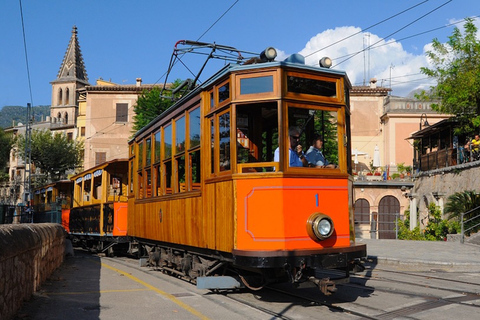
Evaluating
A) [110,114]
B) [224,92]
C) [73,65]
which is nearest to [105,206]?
[224,92]

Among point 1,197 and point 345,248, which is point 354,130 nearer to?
point 345,248

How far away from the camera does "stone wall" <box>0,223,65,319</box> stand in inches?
234

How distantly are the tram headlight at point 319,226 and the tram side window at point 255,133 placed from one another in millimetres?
918

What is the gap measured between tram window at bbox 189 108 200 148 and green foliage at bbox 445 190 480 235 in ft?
51.1

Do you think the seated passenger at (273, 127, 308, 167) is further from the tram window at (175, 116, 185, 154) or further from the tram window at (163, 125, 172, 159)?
the tram window at (163, 125, 172, 159)

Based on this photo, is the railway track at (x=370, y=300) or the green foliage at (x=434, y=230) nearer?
the railway track at (x=370, y=300)

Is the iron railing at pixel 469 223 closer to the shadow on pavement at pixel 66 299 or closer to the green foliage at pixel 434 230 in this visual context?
the green foliage at pixel 434 230

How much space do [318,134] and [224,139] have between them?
1437 millimetres

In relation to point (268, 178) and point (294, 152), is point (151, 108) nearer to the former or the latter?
point (294, 152)

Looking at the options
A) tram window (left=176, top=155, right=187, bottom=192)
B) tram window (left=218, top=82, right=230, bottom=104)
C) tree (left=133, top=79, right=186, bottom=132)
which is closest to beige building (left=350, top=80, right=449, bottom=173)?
tree (left=133, top=79, right=186, bottom=132)

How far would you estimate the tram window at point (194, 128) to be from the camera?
882 cm

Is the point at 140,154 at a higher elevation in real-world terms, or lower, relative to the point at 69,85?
lower

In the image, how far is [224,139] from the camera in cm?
793

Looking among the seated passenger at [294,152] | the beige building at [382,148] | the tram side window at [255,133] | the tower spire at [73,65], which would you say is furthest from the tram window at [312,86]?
the tower spire at [73,65]
